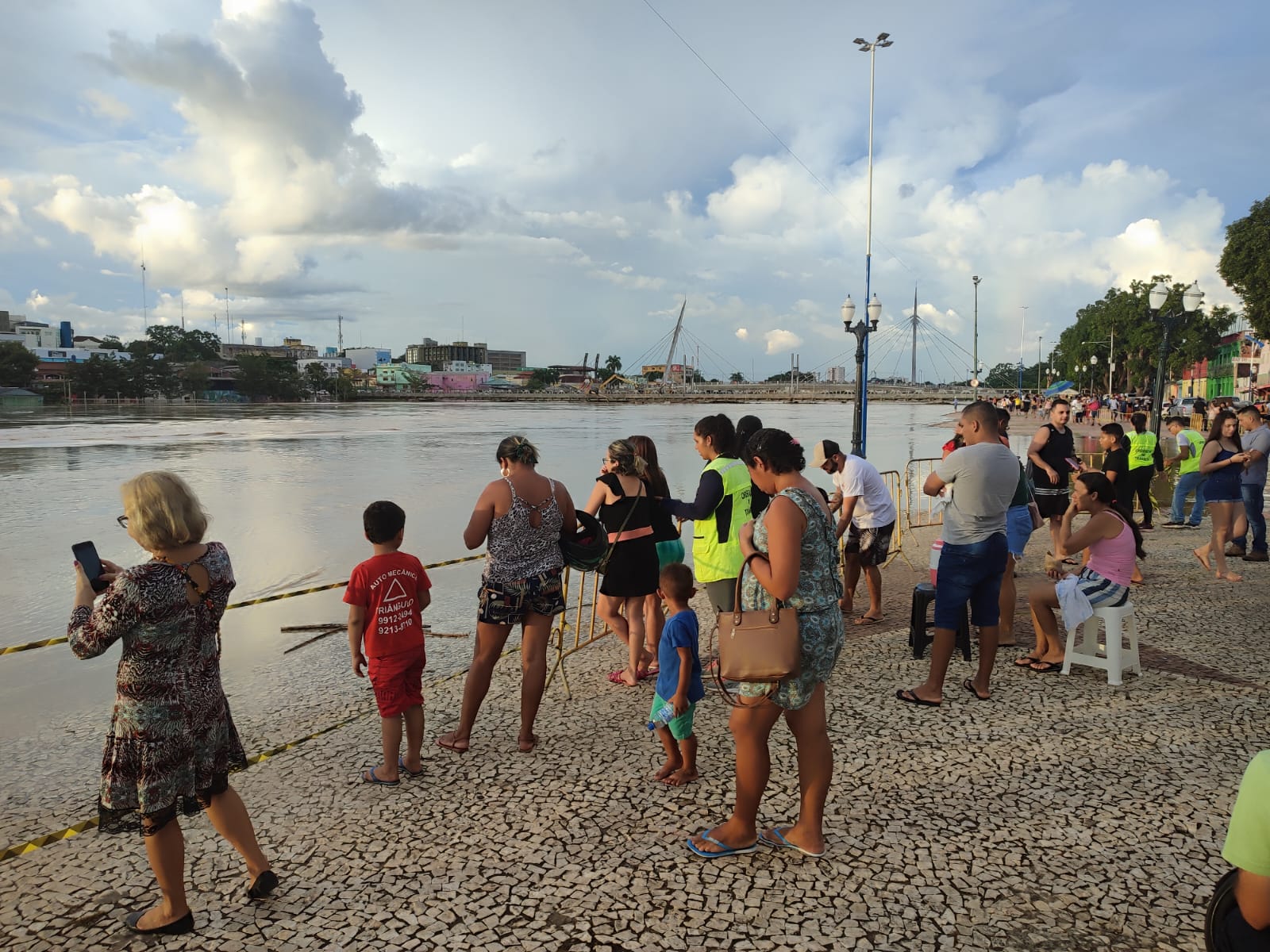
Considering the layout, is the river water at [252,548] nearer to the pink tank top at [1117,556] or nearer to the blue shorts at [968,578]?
the blue shorts at [968,578]

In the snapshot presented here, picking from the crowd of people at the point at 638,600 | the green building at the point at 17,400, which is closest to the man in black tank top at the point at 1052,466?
the crowd of people at the point at 638,600

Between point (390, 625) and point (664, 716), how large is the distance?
1.34 meters

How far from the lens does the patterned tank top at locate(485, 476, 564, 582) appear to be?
3.86 meters

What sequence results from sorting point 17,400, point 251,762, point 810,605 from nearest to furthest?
point 810,605 → point 251,762 → point 17,400

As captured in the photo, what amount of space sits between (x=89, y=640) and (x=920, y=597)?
4804mm

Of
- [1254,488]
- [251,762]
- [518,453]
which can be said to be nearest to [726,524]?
[518,453]

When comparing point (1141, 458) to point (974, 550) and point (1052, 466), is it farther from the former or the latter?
point (974, 550)

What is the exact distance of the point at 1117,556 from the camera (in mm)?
4918

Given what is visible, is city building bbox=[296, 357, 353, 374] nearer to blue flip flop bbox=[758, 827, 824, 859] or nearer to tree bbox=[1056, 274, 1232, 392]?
tree bbox=[1056, 274, 1232, 392]

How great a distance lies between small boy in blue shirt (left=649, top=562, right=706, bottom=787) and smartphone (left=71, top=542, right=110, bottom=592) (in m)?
2.19

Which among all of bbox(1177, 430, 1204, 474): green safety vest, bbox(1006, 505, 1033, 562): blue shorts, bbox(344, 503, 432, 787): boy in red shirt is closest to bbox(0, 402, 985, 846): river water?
bbox(344, 503, 432, 787): boy in red shirt

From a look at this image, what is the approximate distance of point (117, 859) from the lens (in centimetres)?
319

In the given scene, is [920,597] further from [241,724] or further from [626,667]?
[241,724]

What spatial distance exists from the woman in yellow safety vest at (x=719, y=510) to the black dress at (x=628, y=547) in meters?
0.33
